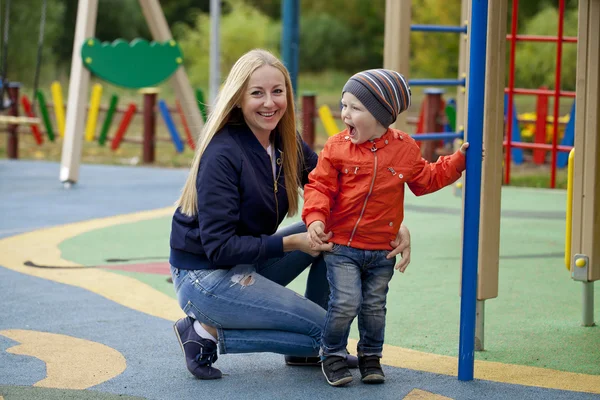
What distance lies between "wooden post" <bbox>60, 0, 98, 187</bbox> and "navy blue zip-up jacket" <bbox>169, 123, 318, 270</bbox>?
5583 millimetres

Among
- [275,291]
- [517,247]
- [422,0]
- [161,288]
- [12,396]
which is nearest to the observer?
[12,396]

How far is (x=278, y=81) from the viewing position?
3172 millimetres

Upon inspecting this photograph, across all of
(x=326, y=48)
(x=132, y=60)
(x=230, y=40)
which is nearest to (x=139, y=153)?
(x=132, y=60)

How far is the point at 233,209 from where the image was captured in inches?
119

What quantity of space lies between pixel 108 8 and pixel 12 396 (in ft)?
102

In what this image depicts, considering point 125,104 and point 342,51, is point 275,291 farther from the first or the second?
point 342,51

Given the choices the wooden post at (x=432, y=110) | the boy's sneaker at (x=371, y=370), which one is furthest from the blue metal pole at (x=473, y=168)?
the wooden post at (x=432, y=110)

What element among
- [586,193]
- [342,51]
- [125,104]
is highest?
[342,51]

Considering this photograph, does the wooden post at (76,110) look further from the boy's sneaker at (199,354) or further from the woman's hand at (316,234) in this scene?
the woman's hand at (316,234)

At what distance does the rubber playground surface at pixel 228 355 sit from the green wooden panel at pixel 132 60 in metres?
2.44

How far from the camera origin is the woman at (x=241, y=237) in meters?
3.01

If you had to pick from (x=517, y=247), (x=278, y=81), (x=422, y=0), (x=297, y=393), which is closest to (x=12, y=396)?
(x=297, y=393)

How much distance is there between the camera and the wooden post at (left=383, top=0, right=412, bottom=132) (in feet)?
20.0

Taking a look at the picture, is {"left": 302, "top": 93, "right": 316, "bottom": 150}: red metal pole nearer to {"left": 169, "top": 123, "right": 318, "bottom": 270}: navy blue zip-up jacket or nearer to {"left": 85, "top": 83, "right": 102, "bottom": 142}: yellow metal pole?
{"left": 85, "top": 83, "right": 102, "bottom": 142}: yellow metal pole
